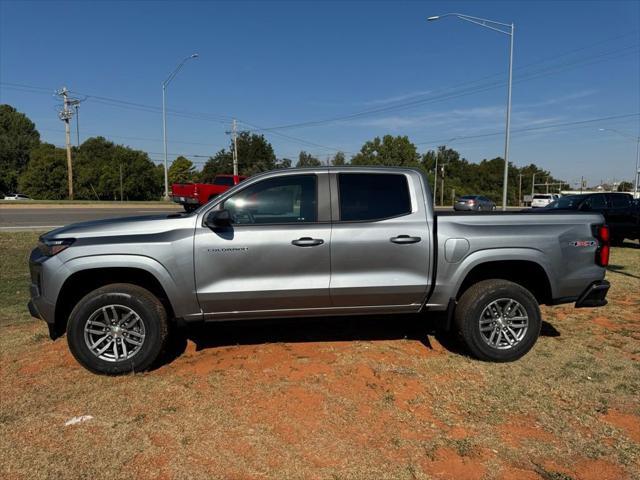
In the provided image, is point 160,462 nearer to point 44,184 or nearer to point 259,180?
point 259,180

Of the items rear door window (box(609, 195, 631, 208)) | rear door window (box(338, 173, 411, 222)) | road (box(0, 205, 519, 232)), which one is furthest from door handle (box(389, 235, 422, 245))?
rear door window (box(609, 195, 631, 208))

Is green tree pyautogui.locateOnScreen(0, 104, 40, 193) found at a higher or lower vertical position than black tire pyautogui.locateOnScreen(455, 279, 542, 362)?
higher

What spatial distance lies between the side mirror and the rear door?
0.96 meters

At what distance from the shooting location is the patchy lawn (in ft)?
9.39

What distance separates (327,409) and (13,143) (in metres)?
89.6

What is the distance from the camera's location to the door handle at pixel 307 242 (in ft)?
13.5

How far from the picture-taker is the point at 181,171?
89062mm

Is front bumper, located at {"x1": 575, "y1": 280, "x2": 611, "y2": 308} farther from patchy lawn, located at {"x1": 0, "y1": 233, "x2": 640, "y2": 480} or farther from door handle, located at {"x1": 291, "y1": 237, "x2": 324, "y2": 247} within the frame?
door handle, located at {"x1": 291, "y1": 237, "x2": 324, "y2": 247}

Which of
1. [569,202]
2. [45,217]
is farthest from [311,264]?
[45,217]

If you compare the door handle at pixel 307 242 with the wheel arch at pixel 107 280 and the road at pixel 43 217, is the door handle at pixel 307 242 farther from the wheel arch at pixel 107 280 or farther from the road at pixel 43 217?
the road at pixel 43 217

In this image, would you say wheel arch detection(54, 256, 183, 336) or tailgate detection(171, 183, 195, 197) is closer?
wheel arch detection(54, 256, 183, 336)

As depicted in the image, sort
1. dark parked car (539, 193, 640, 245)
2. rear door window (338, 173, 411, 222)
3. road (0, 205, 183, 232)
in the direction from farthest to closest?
road (0, 205, 183, 232)
dark parked car (539, 193, 640, 245)
rear door window (338, 173, 411, 222)

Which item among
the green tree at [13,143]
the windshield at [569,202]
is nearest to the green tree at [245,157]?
the green tree at [13,143]

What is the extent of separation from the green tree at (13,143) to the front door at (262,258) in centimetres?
8158
